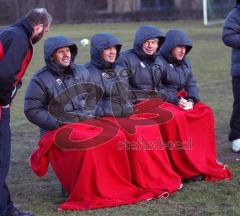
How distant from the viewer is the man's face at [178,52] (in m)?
7.01

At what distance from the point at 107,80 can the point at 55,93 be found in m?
0.64

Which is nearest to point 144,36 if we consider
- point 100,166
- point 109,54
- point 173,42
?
point 173,42

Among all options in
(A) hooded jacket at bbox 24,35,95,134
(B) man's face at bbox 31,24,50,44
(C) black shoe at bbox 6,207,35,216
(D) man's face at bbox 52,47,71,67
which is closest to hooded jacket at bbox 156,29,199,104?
(A) hooded jacket at bbox 24,35,95,134

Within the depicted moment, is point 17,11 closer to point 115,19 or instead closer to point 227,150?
point 115,19

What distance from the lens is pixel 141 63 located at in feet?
22.4

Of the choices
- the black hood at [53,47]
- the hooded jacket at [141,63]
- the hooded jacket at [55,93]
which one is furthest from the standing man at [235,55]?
the black hood at [53,47]

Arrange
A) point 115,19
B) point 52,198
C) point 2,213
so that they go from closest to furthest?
point 2,213 < point 52,198 < point 115,19

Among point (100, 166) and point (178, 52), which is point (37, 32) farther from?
point (178, 52)

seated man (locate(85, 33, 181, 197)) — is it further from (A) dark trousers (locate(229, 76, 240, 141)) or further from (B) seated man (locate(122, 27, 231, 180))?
(A) dark trousers (locate(229, 76, 240, 141))

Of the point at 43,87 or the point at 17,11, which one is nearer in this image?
the point at 43,87

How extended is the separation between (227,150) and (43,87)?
2932 millimetres

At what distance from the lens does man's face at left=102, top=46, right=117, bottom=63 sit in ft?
21.0

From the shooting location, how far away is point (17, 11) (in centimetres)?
4178

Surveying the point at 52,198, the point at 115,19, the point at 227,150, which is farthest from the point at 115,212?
the point at 115,19
